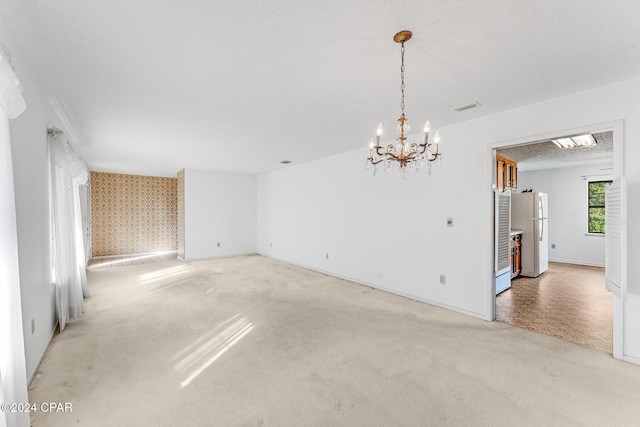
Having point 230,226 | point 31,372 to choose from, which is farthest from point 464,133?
point 230,226

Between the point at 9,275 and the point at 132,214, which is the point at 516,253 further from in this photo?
the point at 132,214

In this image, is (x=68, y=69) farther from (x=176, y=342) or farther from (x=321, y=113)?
(x=176, y=342)

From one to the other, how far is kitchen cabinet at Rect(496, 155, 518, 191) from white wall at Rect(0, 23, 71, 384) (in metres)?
5.49

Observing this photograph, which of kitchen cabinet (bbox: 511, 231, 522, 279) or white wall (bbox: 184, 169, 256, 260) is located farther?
white wall (bbox: 184, 169, 256, 260)

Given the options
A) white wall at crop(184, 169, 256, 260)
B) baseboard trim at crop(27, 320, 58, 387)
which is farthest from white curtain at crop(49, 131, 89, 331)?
white wall at crop(184, 169, 256, 260)

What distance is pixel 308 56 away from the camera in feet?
6.86

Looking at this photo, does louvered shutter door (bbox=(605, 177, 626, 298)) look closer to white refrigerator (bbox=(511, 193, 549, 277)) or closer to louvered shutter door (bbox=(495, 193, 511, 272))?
louvered shutter door (bbox=(495, 193, 511, 272))

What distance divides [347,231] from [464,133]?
8.67ft

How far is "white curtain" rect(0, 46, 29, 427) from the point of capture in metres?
1.40

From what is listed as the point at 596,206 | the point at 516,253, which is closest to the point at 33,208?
the point at 516,253

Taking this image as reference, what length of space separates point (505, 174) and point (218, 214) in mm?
7022

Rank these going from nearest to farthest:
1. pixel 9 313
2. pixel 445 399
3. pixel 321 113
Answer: pixel 9 313
pixel 445 399
pixel 321 113

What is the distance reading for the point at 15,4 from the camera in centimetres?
154

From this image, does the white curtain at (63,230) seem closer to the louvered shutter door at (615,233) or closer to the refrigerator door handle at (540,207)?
the louvered shutter door at (615,233)
